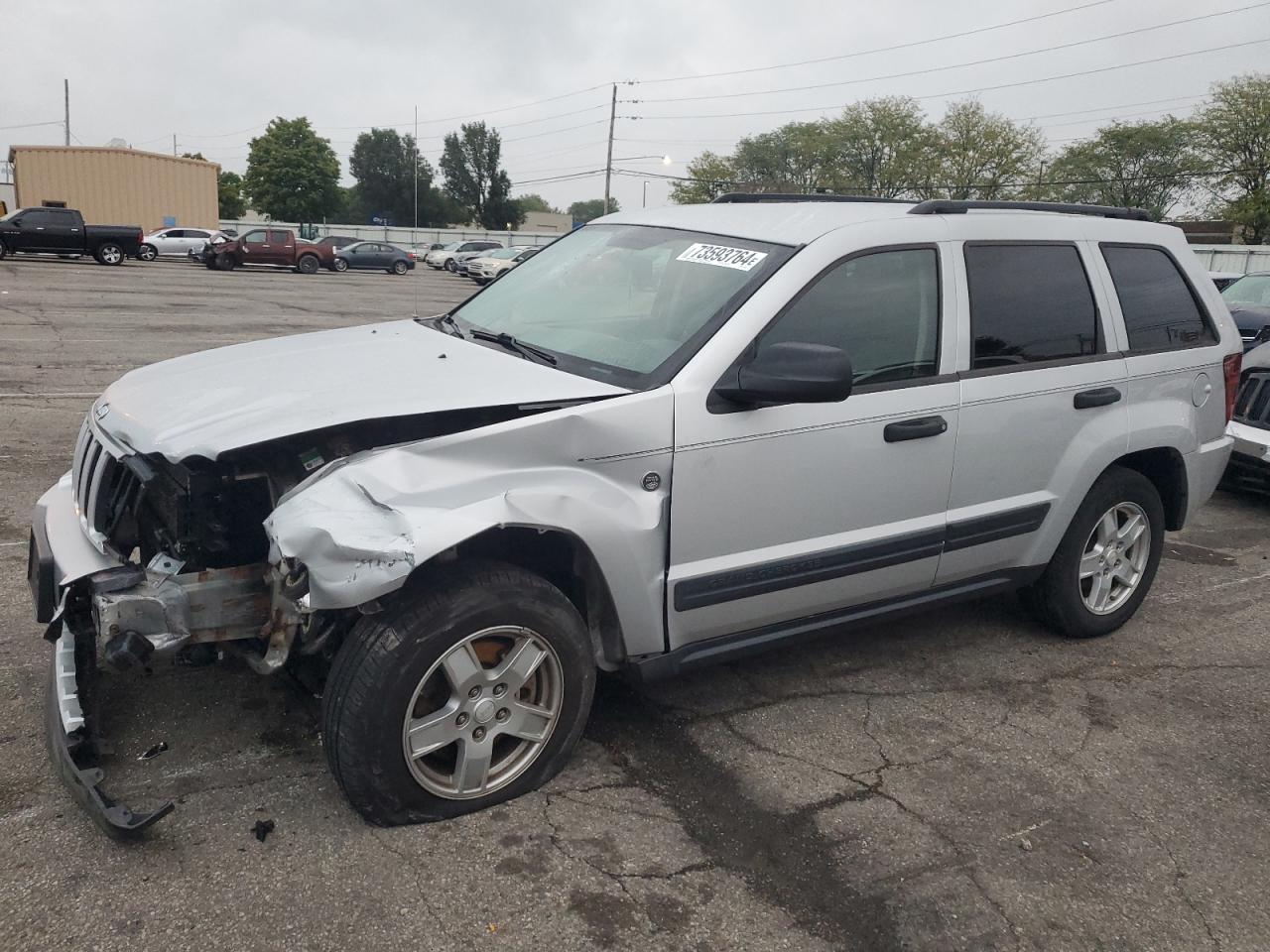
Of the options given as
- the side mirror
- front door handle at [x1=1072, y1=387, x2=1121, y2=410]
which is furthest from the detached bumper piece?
front door handle at [x1=1072, y1=387, x2=1121, y2=410]

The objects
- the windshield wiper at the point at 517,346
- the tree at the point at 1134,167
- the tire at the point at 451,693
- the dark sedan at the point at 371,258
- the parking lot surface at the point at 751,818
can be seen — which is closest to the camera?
the parking lot surface at the point at 751,818

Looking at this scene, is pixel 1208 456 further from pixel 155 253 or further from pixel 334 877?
pixel 155 253

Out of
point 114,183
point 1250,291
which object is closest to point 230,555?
point 1250,291

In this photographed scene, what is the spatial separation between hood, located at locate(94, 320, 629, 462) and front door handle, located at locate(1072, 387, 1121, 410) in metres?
2.09

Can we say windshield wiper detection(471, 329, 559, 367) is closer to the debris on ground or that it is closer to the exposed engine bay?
the exposed engine bay

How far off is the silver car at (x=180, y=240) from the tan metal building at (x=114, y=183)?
7.37 metres

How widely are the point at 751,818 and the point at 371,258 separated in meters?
40.1

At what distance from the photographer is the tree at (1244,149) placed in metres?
56.9

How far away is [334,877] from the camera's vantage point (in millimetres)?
2770

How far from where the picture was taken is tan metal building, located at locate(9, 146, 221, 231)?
4269cm

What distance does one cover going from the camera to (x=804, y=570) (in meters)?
3.56

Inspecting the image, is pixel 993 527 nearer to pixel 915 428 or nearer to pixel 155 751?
pixel 915 428

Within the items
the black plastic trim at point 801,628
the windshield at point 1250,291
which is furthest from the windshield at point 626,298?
the windshield at point 1250,291

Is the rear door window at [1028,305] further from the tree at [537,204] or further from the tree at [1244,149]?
the tree at [537,204]
